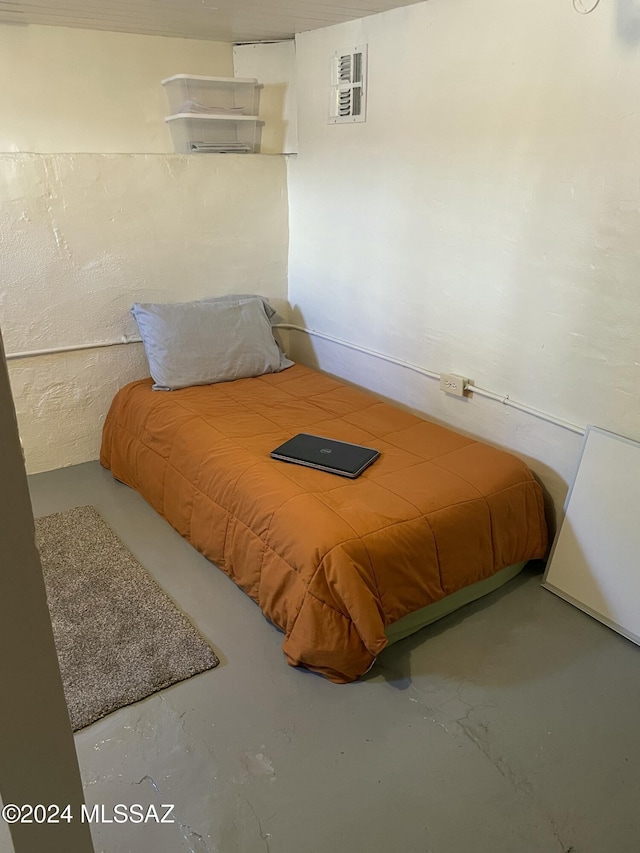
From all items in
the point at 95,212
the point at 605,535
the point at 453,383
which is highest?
the point at 95,212

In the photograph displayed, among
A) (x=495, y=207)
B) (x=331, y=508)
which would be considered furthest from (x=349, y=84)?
(x=331, y=508)

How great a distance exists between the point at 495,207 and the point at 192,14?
4.84ft

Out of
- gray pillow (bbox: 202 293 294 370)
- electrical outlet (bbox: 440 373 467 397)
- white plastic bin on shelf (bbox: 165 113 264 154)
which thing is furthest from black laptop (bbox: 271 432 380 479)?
white plastic bin on shelf (bbox: 165 113 264 154)

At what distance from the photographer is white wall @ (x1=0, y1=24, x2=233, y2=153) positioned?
267 centimetres

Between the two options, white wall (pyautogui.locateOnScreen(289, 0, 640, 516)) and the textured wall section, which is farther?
the textured wall section

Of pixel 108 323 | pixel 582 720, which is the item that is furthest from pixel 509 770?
pixel 108 323

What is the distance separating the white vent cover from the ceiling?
0.14 meters

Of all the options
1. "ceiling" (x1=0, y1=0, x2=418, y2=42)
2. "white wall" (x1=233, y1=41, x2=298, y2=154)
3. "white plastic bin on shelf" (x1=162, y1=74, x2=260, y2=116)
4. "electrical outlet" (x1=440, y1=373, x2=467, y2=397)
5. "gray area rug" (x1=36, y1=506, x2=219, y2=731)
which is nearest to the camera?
"gray area rug" (x1=36, y1=506, x2=219, y2=731)

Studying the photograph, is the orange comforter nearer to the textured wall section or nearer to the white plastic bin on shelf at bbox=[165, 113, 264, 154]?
the textured wall section

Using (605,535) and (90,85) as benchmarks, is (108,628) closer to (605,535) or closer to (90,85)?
(605,535)

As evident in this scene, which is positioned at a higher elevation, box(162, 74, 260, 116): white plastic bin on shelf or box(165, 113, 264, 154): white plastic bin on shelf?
box(162, 74, 260, 116): white plastic bin on shelf

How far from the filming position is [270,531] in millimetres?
1988

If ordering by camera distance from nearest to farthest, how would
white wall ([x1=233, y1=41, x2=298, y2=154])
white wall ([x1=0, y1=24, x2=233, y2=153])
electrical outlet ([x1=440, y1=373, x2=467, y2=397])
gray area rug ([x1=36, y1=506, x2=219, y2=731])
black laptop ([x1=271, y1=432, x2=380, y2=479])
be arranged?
1. gray area rug ([x1=36, y1=506, x2=219, y2=731])
2. black laptop ([x1=271, y1=432, x2=380, y2=479])
3. electrical outlet ([x1=440, y1=373, x2=467, y2=397])
4. white wall ([x1=0, y1=24, x2=233, y2=153])
5. white wall ([x1=233, y1=41, x2=298, y2=154])

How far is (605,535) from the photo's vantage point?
6.84ft
